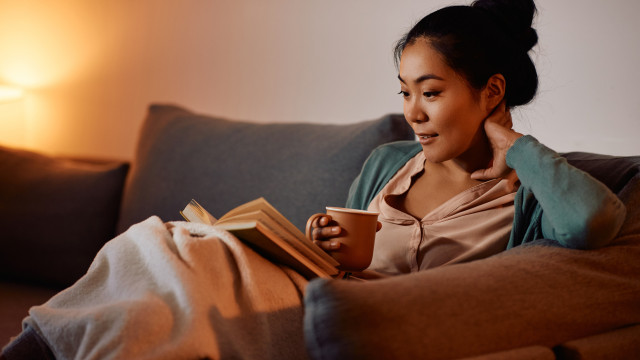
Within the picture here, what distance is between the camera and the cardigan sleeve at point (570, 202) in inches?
36.4

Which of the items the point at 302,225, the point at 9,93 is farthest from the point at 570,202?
the point at 9,93

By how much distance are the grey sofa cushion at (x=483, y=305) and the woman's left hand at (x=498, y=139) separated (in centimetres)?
27

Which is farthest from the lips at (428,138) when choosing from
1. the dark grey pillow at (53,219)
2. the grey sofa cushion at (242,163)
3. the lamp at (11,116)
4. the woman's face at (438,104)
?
the lamp at (11,116)

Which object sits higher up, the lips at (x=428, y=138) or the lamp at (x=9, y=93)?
the lips at (x=428, y=138)

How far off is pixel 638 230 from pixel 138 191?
4.96 ft

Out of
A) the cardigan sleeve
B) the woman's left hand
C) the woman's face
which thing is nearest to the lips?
the woman's face

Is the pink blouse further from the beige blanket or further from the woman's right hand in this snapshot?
the beige blanket

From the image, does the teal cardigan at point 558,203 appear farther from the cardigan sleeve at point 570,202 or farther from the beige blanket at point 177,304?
the beige blanket at point 177,304

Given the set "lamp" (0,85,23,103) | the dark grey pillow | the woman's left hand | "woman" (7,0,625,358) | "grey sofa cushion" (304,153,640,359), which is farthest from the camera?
"lamp" (0,85,23,103)

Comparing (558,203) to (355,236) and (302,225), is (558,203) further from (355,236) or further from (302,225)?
(302,225)

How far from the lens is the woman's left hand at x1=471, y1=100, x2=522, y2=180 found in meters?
1.22

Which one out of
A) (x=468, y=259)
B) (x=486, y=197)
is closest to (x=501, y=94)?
(x=486, y=197)

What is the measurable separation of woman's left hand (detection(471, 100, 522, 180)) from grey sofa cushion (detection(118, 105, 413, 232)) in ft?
1.28

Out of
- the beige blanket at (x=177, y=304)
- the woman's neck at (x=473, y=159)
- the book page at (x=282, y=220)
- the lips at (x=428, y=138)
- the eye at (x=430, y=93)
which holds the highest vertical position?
the eye at (x=430, y=93)
